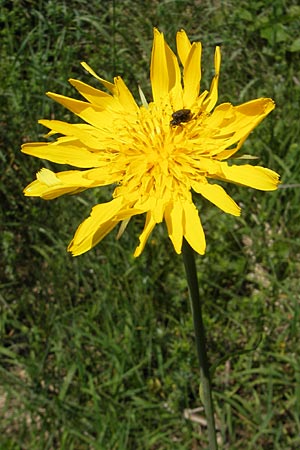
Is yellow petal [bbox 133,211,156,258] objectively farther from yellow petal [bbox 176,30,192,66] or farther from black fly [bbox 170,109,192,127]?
yellow petal [bbox 176,30,192,66]

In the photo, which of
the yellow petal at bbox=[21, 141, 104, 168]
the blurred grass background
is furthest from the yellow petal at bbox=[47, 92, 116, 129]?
the blurred grass background

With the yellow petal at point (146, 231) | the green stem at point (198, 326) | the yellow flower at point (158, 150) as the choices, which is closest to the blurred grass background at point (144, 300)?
the green stem at point (198, 326)

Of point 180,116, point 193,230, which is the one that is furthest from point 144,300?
point 193,230

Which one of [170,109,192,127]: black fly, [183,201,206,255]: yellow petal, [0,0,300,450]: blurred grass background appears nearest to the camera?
[183,201,206,255]: yellow petal

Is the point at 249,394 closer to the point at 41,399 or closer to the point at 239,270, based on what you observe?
the point at 239,270

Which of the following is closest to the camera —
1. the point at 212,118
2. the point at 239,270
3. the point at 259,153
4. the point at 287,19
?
the point at 212,118

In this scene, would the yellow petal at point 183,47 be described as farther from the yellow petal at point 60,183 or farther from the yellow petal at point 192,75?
the yellow petal at point 60,183

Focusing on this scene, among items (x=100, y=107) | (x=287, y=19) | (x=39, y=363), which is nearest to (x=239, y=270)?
(x=39, y=363)
